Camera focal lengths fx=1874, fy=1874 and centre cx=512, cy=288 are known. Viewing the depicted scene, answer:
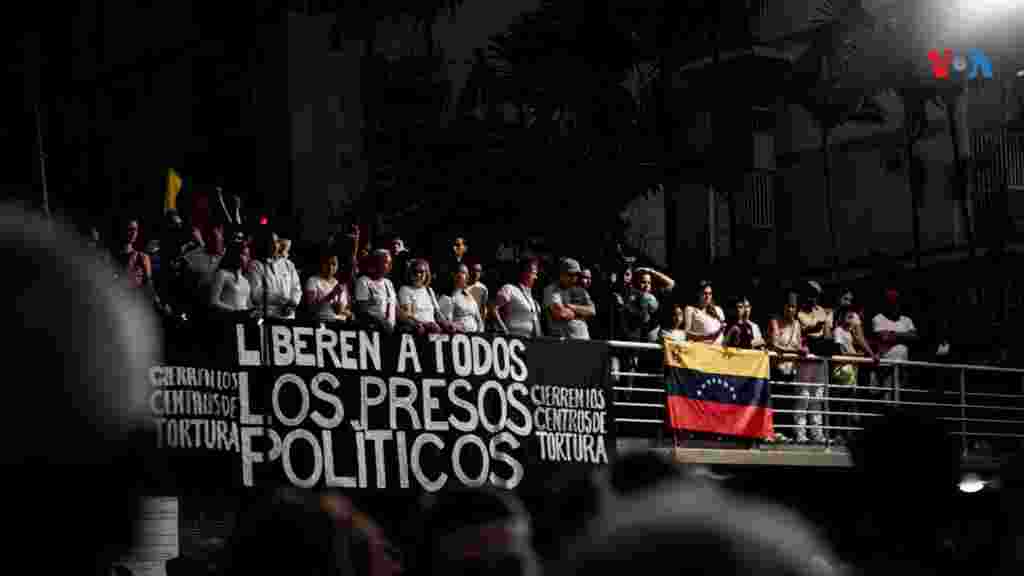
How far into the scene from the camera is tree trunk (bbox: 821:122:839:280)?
3375 cm

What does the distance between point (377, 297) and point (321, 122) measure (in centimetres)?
1151

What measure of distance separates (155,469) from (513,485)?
617 inches

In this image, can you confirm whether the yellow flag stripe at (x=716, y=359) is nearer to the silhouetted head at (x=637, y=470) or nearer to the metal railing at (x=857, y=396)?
the metal railing at (x=857, y=396)

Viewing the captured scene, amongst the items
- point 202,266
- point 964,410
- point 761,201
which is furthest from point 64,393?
point 761,201

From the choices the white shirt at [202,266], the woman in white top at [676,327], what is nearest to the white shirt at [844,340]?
the woman in white top at [676,327]

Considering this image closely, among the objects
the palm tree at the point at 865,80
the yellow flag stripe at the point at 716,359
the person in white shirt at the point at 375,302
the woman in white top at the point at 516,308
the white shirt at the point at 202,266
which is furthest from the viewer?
the palm tree at the point at 865,80

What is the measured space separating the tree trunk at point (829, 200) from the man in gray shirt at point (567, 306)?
1542 cm

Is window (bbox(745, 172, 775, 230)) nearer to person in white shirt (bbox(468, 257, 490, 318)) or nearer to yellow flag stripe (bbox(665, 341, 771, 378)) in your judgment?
yellow flag stripe (bbox(665, 341, 771, 378))

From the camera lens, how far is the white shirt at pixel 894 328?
71.3 ft

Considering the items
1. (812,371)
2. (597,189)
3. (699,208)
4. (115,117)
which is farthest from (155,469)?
(699,208)

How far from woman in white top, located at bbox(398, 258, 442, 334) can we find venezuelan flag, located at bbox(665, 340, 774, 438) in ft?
9.56

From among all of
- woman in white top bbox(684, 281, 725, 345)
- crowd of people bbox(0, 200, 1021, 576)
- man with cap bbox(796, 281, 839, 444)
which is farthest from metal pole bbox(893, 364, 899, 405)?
crowd of people bbox(0, 200, 1021, 576)

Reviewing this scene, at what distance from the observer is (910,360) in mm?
22391

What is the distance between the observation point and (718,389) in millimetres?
19344
